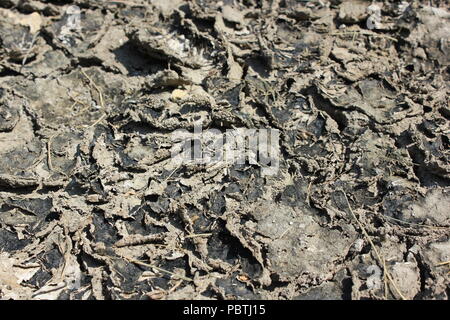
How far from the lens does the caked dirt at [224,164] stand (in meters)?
2.44

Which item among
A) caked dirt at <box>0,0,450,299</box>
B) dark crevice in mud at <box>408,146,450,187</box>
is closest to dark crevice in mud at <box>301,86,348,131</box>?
caked dirt at <box>0,0,450,299</box>

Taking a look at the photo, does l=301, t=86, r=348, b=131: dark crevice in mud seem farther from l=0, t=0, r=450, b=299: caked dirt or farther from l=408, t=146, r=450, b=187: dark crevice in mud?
l=408, t=146, r=450, b=187: dark crevice in mud

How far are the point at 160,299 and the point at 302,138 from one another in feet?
3.95

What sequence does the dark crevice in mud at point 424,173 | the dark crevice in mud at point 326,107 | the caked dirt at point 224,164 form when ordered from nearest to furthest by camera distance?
1. the caked dirt at point 224,164
2. the dark crevice in mud at point 424,173
3. the dark crevice in mud at point 326,107

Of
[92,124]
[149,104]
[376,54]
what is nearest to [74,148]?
[92,124]

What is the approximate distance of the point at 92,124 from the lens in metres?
3.08

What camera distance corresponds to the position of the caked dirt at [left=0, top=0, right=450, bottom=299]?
2.44 m

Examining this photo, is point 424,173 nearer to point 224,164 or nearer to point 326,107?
point 326,107

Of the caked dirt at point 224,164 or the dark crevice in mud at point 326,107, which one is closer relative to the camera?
the caked dirt at point 224,164

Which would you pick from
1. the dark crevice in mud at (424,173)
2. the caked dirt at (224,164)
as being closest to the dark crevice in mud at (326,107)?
the caked dirt at (224,164)

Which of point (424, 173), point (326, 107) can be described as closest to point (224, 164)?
point (326, 107)

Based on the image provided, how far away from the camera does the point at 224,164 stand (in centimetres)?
282

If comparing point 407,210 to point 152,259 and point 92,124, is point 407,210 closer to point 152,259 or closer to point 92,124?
point 152,259

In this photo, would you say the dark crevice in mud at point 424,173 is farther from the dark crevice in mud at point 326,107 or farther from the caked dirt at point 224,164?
the dark crevice in mud at point 326,107
